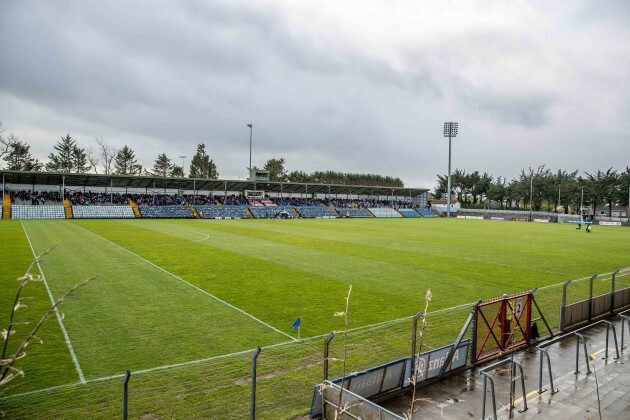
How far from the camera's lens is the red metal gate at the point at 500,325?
29.9 ft

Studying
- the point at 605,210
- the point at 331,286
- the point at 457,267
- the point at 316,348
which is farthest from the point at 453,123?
the point at 316,348

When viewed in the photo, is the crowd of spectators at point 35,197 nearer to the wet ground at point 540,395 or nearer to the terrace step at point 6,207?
the terrace step at point 6,207

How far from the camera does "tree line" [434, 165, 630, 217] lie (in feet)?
287

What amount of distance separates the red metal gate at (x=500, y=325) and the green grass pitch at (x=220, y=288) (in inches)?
120

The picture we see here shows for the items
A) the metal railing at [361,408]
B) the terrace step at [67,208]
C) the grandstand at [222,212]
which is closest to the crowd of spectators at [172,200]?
the terrace step at [67,208]

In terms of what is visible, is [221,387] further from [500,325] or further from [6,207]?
[6,207]

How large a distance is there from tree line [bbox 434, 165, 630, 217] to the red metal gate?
76935 millimetres

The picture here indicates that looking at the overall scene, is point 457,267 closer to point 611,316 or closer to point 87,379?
point 611,316

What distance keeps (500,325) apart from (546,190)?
105322 mm

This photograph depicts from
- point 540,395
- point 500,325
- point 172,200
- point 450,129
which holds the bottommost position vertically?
point 540,395

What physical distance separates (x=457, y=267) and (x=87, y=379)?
1712 centimetres

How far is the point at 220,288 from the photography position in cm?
1530

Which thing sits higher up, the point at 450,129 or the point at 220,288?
the point at 450,129

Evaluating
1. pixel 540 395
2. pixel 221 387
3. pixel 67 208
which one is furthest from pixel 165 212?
pixel 540 395
